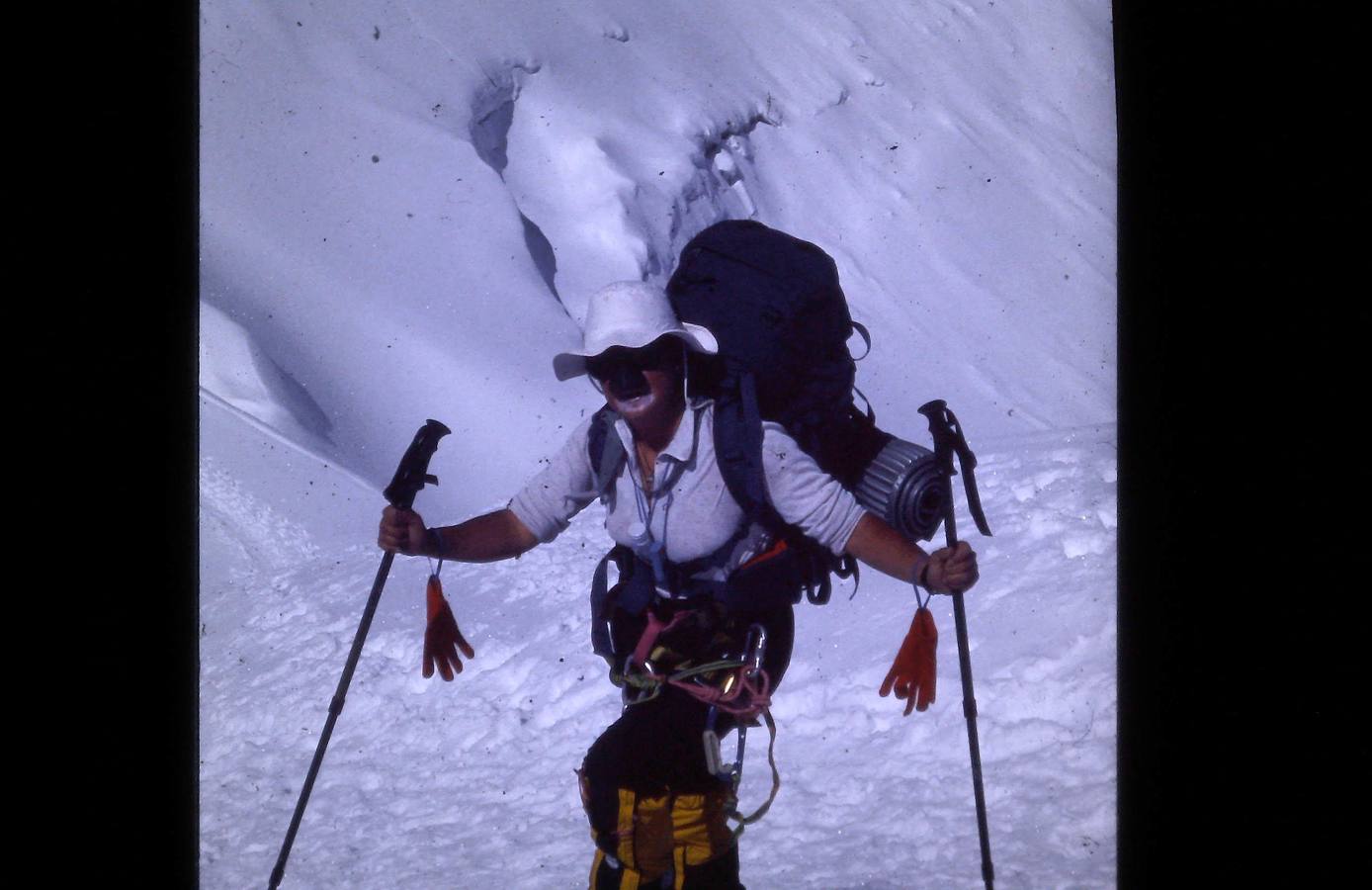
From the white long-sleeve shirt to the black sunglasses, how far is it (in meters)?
0.13

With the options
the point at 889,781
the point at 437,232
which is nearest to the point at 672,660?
the point at 889,781

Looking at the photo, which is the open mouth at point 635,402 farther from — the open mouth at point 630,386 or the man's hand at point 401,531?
the man's hand at point 401,531

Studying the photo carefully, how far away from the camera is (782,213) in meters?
5.29

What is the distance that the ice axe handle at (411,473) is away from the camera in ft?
7.41

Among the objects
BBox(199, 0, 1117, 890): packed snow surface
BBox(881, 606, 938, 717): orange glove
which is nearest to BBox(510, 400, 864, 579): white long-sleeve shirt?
BBox(881, 606, 938, 717): orange glove

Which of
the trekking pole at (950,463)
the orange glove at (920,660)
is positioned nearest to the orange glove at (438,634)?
the orange glove at (920,660)

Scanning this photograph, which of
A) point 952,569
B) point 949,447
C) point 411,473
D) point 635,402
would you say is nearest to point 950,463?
point 949,447

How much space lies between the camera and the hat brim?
209cm

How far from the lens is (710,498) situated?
7.25ft

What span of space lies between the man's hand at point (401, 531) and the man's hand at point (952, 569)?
3.56 ft

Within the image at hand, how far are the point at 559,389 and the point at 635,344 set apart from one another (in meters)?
2.30

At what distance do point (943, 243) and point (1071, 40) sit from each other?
167 centimetres

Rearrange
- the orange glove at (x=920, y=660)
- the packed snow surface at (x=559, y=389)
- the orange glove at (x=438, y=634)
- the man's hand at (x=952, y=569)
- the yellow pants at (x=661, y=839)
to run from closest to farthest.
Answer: the man's hand at (x=952, y=569) → the yellow pants at (x=661, y=839) → the orange glove at (x=920, y=660) → the orange glove at (x=438, y=634) → the packed snow surface at (x=559, y=389)

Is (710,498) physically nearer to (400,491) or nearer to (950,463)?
(950,463)
